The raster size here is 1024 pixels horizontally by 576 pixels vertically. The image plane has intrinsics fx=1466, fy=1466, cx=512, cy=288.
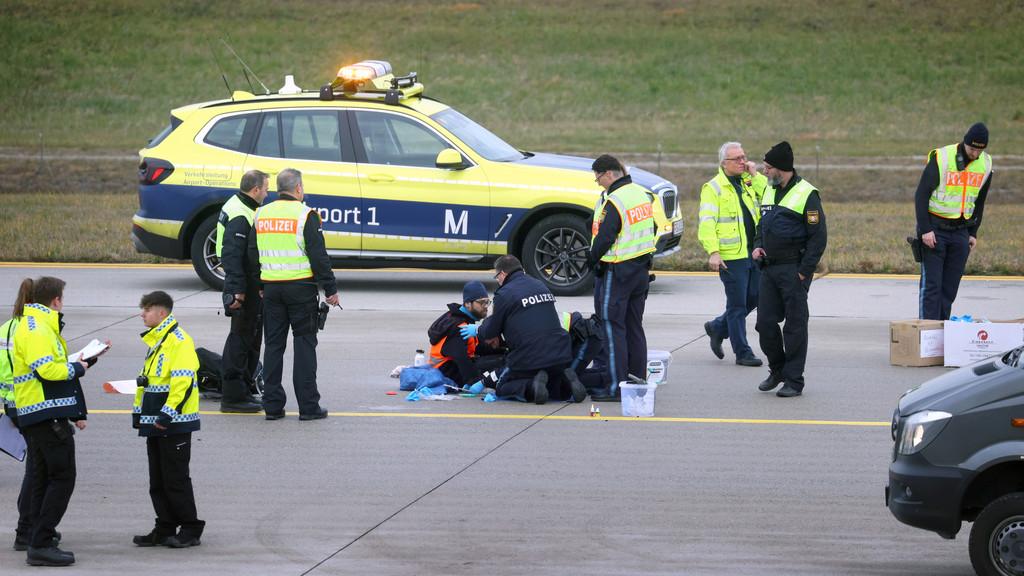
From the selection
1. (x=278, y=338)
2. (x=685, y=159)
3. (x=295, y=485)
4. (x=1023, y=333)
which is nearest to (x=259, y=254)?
(x=278, y=338)

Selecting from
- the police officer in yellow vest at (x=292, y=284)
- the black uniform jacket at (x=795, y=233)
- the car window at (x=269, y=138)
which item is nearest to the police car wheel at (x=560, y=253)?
the car window at (x=269, y=138)

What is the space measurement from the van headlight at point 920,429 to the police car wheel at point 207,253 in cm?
1005

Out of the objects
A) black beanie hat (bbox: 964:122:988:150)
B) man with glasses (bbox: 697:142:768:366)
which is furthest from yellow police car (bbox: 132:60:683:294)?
black beanie hat (bbox: 964:122:988:150)

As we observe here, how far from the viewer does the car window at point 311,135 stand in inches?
599

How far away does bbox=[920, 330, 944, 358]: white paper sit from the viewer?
11547 millimetres

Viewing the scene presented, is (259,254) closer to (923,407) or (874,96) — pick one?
(923,407)

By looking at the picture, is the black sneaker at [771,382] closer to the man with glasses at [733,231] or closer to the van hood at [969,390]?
the man with glasses at [733,231]

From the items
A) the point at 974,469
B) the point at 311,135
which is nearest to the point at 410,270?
the point at 311,135

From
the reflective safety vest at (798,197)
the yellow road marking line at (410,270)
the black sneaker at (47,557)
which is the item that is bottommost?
the black sneaker at (47,557)

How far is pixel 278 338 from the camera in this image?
32.6ft

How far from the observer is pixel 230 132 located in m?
15.4

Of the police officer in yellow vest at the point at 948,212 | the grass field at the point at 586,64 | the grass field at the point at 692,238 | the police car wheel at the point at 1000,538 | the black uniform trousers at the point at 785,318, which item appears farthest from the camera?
the grass field at the point at 586,64

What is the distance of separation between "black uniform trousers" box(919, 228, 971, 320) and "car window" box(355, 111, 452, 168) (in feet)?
17.3

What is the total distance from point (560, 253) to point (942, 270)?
4277 mm
